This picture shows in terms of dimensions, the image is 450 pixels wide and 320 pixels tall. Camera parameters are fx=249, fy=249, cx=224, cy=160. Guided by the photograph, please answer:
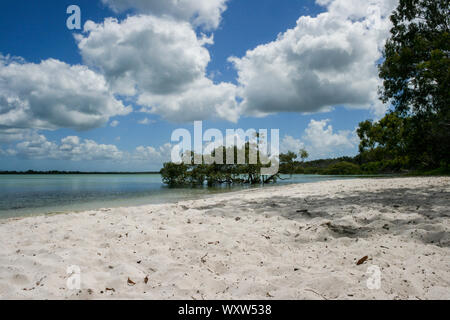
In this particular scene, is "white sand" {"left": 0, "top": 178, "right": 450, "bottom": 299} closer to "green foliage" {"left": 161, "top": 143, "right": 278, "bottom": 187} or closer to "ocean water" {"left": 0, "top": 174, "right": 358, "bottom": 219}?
"ocean water" {"left": 0, "top": 174, "right": 358, "bottom": 219}

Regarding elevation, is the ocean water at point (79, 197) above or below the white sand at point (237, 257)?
below

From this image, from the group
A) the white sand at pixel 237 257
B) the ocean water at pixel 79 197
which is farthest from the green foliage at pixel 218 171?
the white sand at pixel 237 257

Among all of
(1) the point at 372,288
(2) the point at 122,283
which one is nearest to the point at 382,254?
(1) the point at 372,288

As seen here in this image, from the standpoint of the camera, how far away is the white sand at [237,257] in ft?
7.86

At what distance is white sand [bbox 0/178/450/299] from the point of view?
2.39 meters

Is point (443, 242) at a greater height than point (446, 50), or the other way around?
point (446, 50)

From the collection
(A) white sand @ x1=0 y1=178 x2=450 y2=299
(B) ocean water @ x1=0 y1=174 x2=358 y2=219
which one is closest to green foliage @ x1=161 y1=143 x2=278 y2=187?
(B) ocean water @ x1=0 y1=174 x2=358 y2=219

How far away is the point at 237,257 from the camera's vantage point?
3270 millimetres

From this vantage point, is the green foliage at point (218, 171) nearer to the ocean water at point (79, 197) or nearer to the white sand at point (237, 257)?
the ocean water at point (79, 197)

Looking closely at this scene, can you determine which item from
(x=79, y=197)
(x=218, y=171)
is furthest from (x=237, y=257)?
(x=218, y=171)
